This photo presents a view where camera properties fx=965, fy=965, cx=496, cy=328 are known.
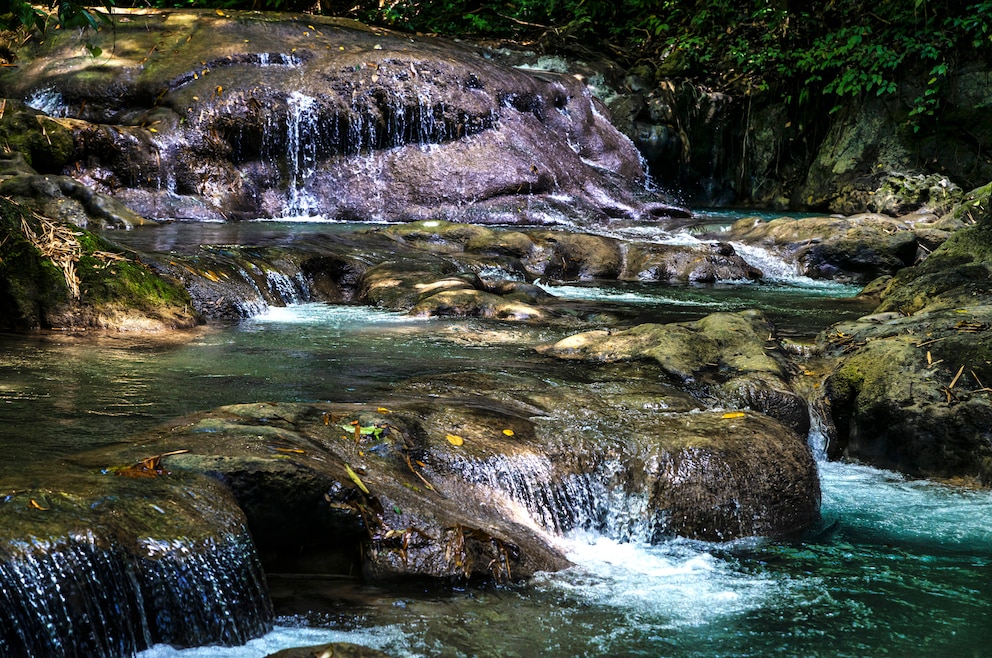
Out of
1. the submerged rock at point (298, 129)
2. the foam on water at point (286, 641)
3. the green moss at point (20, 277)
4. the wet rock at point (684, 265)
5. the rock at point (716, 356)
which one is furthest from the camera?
the submerged rock at point (298, 129)

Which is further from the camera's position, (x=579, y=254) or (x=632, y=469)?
(x=579, y=254)

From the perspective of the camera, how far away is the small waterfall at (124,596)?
2.67 metres

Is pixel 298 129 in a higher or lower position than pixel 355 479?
higher

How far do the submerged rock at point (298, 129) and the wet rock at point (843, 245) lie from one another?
256 cm

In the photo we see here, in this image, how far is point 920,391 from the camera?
5770 mm

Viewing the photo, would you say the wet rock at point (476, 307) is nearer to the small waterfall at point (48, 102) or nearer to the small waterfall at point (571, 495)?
the small waterfall at point (571, 495)

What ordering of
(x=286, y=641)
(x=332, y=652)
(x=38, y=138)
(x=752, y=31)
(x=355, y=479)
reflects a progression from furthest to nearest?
(x=752, y=31) < (x=38, y=138) < (x=355, y=479) < (x=286, y=641) < (x=332, y=652)

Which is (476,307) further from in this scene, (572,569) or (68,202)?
(68,202)

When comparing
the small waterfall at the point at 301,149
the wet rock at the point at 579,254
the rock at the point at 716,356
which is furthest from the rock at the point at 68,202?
the rock at the point at 716,356

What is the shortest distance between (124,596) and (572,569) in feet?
→ 5.99

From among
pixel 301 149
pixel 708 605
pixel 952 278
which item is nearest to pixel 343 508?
pixel 708 605

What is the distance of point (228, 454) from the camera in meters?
3.59

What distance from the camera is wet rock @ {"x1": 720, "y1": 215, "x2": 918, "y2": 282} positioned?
1218 centimetres

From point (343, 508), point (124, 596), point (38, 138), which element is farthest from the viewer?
point (38, 138)
